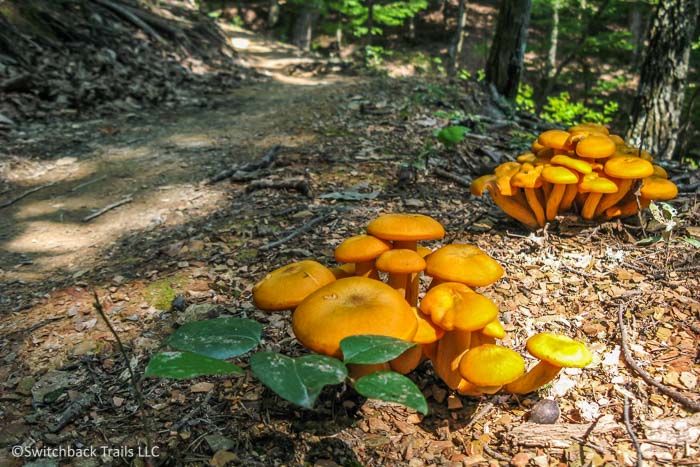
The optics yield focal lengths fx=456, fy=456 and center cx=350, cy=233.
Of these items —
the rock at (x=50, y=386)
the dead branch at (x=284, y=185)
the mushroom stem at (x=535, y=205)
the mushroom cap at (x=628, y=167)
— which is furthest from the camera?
the dead branch at (x=284, y=185)

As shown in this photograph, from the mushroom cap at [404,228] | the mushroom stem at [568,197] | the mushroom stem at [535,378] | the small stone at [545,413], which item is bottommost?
the small stone at [545,413]

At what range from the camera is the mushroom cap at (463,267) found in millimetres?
1803

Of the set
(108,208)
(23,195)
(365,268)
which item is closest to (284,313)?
(365,268)

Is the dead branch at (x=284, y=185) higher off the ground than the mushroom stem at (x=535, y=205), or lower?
lower

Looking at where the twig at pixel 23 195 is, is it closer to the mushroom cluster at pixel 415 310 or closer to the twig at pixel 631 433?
the mushroom cluster at pixel 415 310

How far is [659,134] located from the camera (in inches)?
232

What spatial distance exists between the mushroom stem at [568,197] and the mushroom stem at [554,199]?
2cm

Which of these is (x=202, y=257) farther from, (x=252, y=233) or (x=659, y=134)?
(x=659, y=134)

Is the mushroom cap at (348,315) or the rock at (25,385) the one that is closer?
the mushroom cap at (348,315)

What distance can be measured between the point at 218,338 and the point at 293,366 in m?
0.34

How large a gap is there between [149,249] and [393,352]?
8.72 ft

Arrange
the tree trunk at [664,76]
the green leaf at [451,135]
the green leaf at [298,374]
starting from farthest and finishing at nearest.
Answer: the tree trunk at [664,76], the green leaf at [451,135], the green leaf at [298,374]

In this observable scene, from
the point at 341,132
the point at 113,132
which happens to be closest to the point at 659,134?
the point at 341,132

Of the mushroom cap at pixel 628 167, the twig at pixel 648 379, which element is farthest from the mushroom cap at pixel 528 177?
the twig at pixel 648 379
